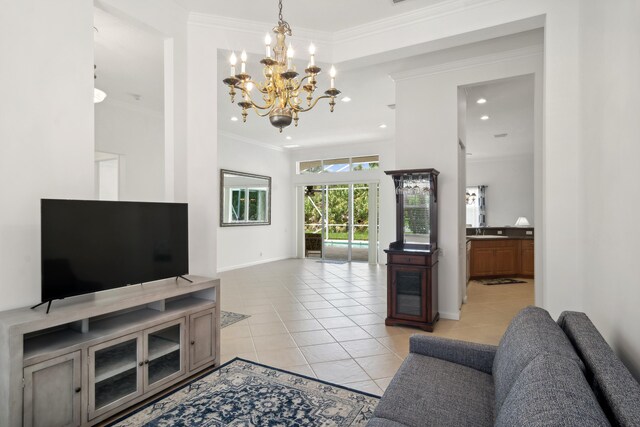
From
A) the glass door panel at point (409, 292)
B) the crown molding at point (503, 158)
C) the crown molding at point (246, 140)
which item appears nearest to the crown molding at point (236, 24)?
the glass door panel at point (409, 292)

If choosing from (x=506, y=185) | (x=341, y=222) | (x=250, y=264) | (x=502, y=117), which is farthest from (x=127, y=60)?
(x=506, y=185)

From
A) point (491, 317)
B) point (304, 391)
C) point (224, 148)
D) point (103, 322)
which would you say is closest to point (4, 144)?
point (103, 322)

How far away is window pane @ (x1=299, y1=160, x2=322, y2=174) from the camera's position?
402 inches

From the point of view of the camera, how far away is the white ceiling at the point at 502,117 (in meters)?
5.04

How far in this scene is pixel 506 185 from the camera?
1052 centimetres

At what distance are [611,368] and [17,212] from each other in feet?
10.5

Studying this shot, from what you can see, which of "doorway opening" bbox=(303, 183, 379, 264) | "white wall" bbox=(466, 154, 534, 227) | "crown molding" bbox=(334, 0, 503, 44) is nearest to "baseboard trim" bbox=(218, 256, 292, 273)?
"doorway opening" bbox=(303, 183, 379, 264)

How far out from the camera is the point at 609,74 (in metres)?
1.97

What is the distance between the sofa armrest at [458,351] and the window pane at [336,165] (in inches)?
307

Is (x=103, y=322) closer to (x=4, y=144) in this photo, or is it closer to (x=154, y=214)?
→ (x=154, y=214)

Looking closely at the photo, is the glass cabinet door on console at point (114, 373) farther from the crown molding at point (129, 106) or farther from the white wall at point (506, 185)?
the white wall at point (506, 185)

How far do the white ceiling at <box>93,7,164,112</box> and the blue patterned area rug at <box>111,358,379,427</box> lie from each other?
306cm

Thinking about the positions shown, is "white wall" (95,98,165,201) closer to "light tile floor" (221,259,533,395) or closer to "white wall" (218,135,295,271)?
"white wall" (218,135,295,271)

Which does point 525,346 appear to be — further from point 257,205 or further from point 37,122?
point 257,205
